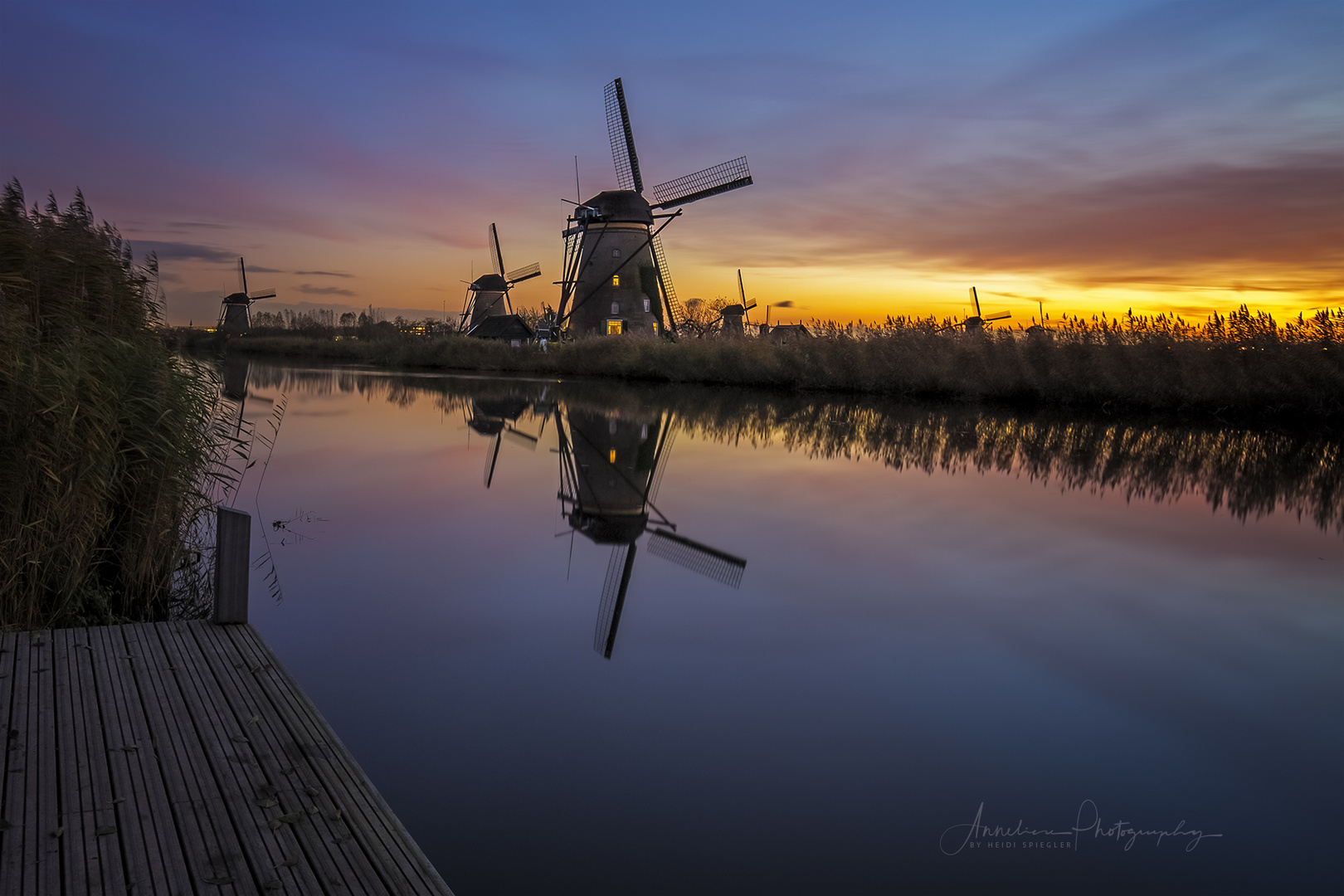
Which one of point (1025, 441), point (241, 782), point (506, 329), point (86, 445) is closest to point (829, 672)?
point (241, 782)

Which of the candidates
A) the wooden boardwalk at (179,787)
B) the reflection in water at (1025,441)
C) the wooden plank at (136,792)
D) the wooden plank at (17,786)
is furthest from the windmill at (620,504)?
the wooden plank at (17,786)

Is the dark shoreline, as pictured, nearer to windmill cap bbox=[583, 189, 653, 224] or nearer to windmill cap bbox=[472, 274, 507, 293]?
windmill cap bbox=[583, 189, 653, 224]

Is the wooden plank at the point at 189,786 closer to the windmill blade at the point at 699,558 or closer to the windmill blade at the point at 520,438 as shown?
the windmill blade at the point at 699,558

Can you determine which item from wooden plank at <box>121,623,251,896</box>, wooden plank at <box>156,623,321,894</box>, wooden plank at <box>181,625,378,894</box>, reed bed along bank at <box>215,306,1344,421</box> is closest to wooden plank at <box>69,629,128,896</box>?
wooden plank at <box>121,623,251,896</box>

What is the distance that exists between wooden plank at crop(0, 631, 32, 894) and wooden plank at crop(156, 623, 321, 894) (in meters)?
0.41

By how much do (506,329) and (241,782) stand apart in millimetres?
47126

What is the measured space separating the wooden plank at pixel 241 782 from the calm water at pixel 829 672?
46cm

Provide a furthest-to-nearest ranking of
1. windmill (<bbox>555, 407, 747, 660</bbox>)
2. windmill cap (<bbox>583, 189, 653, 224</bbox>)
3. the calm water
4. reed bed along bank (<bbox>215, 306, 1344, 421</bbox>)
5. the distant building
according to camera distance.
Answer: the distant building
windmill cap (<bbox>583, 189, 653, 224</bbox>)
reed bed along bank (<bbox>215, 306, 1344, 421</bbox>)
windmill (<bbox>555, 407, 747, 660</bbox>)
the calm water

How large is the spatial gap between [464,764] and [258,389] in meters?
22.2

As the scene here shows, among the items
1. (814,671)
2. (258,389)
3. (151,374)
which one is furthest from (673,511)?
(258,389)

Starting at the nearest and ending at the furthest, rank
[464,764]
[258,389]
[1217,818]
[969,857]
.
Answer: [969,857], [1217,818], [464,764], [258,389]

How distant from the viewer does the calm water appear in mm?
2436

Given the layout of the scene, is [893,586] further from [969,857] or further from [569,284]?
[569,284]

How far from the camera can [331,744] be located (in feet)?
8.23
